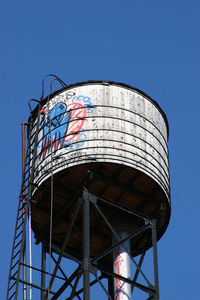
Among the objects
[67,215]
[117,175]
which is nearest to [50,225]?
[67,215]

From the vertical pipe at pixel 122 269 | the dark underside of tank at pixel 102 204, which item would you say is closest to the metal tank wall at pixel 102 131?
the dark underside of tank at pixel 102 204

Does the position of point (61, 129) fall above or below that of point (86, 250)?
above

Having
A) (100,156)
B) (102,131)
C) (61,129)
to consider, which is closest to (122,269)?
(100,156)

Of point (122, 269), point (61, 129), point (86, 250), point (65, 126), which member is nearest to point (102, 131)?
point (65, 126)

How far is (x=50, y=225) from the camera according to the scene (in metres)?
19.5

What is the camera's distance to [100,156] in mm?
18391

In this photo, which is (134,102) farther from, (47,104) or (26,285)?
(26,285)

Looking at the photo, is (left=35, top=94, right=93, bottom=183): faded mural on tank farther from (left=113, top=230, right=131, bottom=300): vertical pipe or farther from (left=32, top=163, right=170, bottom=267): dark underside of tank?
(left=113, top=230, right=131, bottom=300): vertical pipe

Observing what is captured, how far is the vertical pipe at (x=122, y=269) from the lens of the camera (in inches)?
746

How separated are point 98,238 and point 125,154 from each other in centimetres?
341

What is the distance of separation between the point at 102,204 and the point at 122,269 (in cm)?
184

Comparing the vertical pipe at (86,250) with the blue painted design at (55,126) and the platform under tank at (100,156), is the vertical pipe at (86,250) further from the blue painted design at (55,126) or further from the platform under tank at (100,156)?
the blue painted design at (55,126)

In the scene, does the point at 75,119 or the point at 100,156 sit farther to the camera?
the point at 75,119

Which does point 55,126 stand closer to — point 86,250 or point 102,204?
point 102,204
